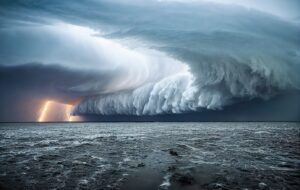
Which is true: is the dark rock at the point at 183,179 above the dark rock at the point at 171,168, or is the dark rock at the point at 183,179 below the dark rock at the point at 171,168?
above

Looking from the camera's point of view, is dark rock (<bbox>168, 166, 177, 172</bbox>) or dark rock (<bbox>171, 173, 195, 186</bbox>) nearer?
dark rock (<bbox>171, 173, 195, 186</bbox>)

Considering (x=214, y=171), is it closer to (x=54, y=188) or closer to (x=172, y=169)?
(x=172, y=169)

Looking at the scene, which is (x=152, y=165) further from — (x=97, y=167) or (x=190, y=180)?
(x=190, y=180)

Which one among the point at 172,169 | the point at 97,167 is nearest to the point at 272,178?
the point at 172,169

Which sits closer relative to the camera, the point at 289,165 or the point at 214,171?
the point at 214,171

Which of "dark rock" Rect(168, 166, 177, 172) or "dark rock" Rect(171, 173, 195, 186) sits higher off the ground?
"dark rock" Rect(171, 173, 195, 186)

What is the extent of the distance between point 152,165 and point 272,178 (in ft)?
33.9

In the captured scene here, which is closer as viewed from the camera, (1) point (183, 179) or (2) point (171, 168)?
(1) point (183, 179)

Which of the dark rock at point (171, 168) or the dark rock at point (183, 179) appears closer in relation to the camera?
the dark rock at point (183, 179)

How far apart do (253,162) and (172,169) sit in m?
9.14

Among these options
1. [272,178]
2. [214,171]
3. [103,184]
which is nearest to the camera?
[103,184]

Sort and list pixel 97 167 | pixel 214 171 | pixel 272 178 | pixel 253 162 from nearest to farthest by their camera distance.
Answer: pixel 272 178 → pixel 214 171 → pixel 97 167 → pixel 253 162

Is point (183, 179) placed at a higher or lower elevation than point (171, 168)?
higher

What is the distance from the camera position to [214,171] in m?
19.8
